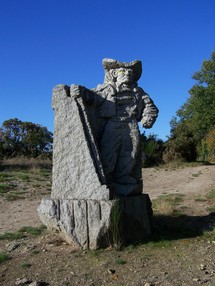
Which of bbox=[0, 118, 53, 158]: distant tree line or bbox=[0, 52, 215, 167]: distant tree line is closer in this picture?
bbox=[0, 52, 215, 167]: distant tree line

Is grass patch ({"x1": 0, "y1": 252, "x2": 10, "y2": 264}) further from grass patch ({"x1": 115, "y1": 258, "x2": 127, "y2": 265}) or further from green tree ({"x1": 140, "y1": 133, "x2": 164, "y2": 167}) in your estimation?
green tree ({"x1": 140, "y1": 133, "x2": 164, "y2": 167})

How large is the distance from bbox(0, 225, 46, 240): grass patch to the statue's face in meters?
2.89

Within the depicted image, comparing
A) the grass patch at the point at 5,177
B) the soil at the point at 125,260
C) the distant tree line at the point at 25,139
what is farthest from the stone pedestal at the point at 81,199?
the distant tree line at the point at 25,139

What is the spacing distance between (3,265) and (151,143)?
17379 mm

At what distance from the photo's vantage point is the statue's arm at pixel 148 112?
6137 mm

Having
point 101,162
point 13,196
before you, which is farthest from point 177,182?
point 101,162

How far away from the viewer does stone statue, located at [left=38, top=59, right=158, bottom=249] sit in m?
5.16

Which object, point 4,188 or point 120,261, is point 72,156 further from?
point 4,188

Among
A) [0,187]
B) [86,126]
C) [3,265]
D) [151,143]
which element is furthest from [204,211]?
[151,143]

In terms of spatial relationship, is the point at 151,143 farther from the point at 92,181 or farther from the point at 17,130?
the point at 92,181

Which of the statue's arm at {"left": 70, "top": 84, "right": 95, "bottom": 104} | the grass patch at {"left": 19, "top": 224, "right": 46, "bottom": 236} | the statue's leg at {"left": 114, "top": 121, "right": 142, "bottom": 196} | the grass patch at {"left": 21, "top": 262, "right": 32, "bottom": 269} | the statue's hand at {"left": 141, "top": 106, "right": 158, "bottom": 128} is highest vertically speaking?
the statue's arm at {"left": 70, "top": 84, "right": 95, "bottom": 104}

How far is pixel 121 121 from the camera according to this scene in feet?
19.9

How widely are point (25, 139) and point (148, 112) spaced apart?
80.7 feet

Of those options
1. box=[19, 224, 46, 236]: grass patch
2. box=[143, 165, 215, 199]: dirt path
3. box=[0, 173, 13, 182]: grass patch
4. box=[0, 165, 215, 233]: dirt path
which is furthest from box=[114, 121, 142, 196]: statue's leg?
box=[0, 173, 13, 182]: grass patch
